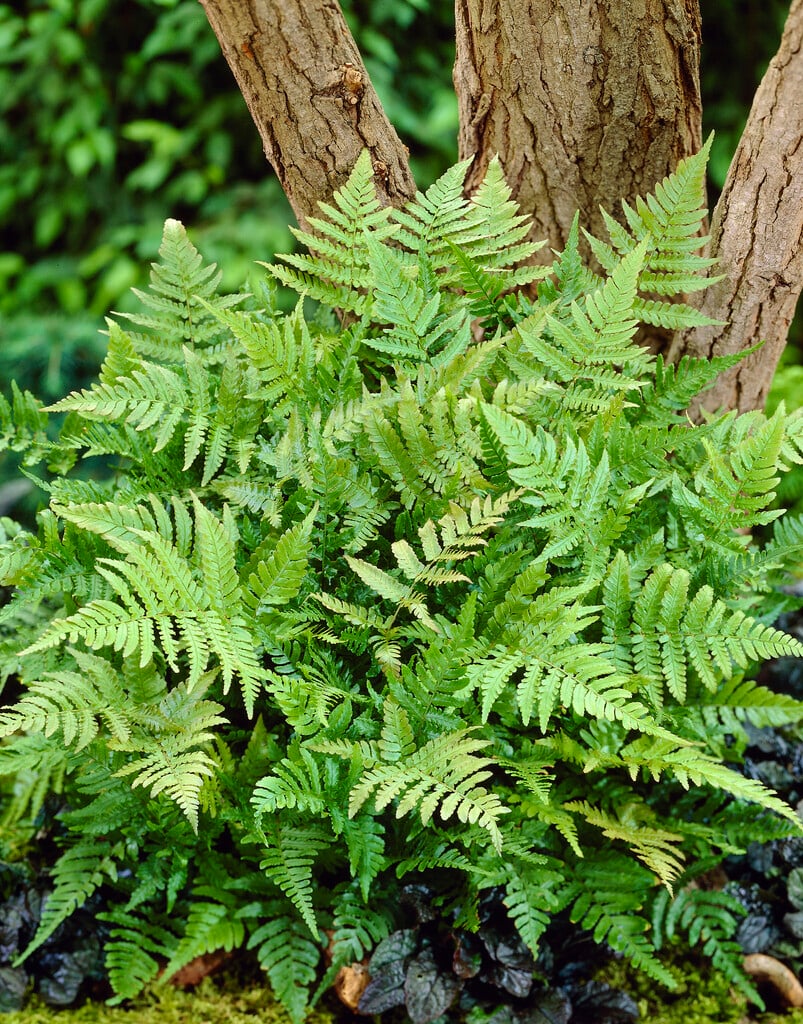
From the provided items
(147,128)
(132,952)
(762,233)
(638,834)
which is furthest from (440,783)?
(147,128)

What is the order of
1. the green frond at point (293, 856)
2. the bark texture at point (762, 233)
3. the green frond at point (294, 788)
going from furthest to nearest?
1. the bark texture at point (762, 233)
2. the green frond at point (293, 856)
3. the green frond at point (294, 788)

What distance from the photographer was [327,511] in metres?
1.97

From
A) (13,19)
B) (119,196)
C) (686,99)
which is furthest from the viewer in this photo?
(119,196)

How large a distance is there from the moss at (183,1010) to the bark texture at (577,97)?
2.01 m

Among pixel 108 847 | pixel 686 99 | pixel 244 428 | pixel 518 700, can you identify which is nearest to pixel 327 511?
pixel 244 428

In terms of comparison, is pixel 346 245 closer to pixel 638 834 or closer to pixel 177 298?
pixel 177 298

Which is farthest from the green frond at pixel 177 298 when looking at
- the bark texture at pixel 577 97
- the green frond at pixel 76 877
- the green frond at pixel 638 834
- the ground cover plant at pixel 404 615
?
the green frond at pixel 638 834

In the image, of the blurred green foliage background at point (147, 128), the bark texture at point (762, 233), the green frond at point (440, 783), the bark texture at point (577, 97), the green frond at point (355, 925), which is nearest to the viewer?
the green frond at point (440, 783)

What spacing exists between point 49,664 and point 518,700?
1049 millimetres

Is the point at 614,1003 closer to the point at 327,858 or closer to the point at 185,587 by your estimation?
the point at 327,858

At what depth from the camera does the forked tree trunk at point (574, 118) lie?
2.12 metres

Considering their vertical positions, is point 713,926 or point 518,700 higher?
point 518,700

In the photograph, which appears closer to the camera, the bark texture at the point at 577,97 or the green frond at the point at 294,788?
the green frond at the point at 294,788

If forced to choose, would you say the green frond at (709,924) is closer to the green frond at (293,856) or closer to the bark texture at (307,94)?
the green frond at (293,856)
